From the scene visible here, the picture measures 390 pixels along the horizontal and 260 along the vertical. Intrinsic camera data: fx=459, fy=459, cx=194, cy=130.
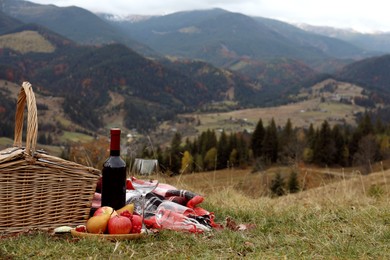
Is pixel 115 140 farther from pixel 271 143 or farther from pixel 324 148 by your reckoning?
pixel 271 143

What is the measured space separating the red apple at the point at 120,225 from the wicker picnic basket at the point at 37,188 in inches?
29.3

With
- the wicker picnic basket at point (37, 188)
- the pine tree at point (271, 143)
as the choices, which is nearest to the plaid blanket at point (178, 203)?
the wicker picnic basket at point (37, 188)

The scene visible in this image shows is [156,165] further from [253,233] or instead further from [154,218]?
[253,233]

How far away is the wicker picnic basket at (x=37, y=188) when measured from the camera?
15.6ft

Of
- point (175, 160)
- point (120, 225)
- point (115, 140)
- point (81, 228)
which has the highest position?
point (115, 140)

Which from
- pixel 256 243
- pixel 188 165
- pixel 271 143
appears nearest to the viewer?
pixel 256 243

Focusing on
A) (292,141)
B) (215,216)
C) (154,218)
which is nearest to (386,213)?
(215,216)

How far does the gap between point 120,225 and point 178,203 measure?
2033mm

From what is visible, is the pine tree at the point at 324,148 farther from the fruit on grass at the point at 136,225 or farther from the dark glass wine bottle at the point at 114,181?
the fruit on grass at the point at 136,225

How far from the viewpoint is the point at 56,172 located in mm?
5020

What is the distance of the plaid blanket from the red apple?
68 centimetres

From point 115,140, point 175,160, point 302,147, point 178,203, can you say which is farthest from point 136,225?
point 302,147

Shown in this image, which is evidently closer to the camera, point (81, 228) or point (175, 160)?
point (81, 228)

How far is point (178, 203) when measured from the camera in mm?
6605
